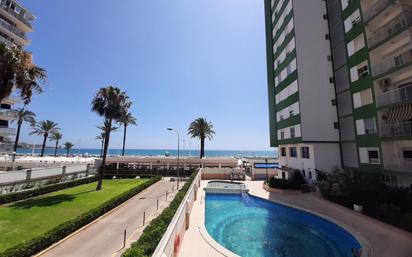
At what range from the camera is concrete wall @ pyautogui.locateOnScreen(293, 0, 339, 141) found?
2877 cm

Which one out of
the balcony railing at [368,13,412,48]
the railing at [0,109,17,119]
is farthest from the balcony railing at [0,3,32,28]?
the balcony railing at [368,13,412,48]

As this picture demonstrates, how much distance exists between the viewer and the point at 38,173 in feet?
105

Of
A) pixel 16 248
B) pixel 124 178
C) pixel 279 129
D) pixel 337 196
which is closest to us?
pixel 16 248

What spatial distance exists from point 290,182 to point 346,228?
13.3 metres

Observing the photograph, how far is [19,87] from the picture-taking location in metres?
14.8

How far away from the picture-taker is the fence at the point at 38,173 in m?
26.9

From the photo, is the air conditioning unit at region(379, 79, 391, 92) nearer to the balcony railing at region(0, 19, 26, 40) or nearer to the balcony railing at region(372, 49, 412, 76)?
the balcony railing at region(372, 49, 412, 76)

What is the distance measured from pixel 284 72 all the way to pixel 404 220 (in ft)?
82.4

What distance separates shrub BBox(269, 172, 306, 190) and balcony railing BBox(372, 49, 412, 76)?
1499 centimetres

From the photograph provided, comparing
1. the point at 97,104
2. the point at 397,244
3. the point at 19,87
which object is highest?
the point at 97,104

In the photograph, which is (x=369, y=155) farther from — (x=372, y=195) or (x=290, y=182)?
(x=290, y=182)

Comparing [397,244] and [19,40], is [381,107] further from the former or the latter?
[19,40]

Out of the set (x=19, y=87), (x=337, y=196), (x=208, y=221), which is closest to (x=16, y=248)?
(x=19, y=87)

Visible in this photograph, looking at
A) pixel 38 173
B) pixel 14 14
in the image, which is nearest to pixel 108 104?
pixel 38 173
